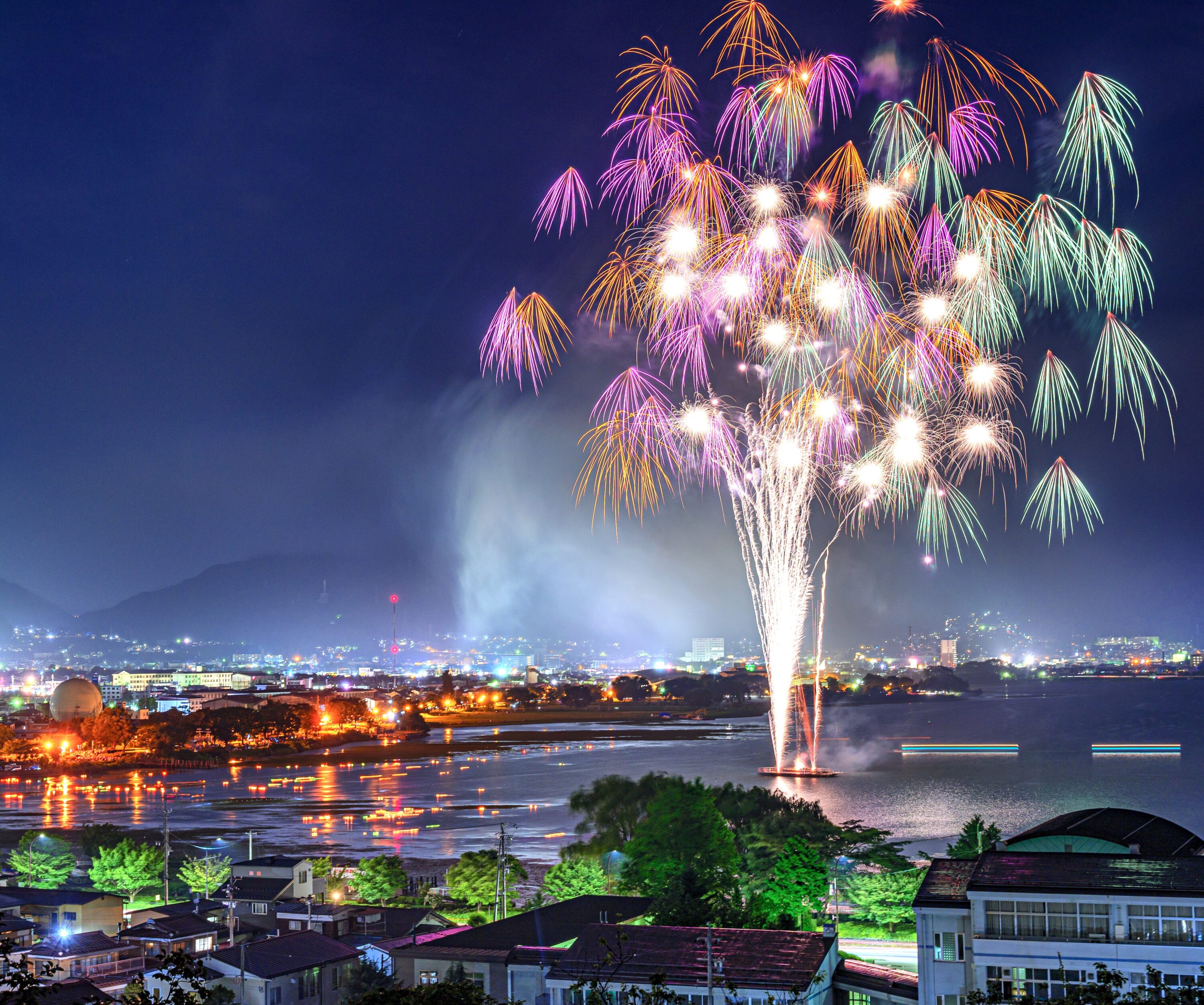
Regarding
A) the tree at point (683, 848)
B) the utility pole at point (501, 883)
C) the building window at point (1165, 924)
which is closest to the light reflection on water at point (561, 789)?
the utility pole at point (501, 883)

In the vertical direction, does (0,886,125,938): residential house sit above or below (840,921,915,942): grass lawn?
above

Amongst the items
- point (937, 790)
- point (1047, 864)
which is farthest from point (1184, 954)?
point (937, 790)

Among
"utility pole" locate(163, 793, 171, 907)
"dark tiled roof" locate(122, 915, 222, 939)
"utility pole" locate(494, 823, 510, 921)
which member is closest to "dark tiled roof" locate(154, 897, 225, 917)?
"utility pole" locate(163, 793, 171, 907)

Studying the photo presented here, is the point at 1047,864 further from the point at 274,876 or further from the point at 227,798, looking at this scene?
the point at 227,798

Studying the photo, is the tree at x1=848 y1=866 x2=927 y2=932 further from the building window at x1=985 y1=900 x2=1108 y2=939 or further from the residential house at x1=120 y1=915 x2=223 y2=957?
the residential house at x1=120 y1=915 x2=223 y2=957

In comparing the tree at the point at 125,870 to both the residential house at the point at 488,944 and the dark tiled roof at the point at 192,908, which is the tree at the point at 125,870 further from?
the residential house at the point at 488,944

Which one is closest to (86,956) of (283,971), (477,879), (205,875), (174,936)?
(174,936)
